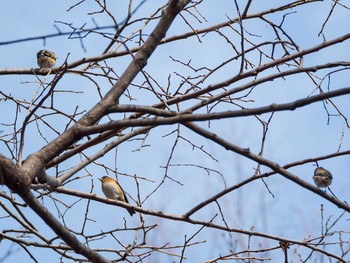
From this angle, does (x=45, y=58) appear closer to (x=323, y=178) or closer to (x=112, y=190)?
(x=112, y=190)

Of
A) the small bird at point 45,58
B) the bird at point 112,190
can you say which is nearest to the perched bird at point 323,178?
the bird at point 112,190

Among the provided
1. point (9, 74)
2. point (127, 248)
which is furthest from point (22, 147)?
point (9, 74)

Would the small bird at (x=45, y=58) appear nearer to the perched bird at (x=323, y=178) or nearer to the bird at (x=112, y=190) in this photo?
the bird at (x=112, y=190)

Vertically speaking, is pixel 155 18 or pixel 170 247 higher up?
pixel 155 18

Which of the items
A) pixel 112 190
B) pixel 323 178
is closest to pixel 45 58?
pixel 112 190

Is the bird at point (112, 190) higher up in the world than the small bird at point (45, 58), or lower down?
lower down

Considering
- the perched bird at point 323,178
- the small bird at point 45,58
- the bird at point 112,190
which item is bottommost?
the bird at point 112,190

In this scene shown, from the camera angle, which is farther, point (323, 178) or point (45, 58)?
point (45, 58)

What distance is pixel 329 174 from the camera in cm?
626

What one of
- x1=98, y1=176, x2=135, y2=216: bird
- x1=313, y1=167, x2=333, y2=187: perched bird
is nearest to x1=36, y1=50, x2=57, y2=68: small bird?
x1=98, y1=176, x2=135, y2=216: bird

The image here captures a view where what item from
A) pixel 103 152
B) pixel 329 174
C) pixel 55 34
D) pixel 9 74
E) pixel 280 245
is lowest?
pixel 55 34

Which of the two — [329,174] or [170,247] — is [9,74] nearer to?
[170,247]

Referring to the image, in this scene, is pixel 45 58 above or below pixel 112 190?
above

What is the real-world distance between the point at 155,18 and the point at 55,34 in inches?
105
